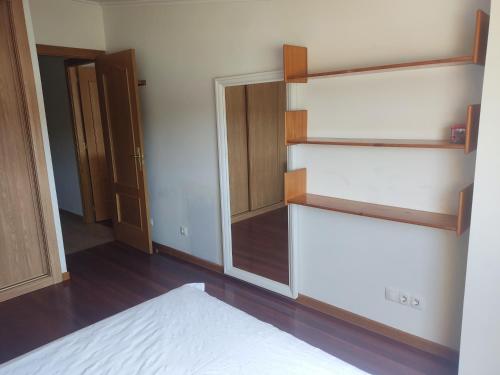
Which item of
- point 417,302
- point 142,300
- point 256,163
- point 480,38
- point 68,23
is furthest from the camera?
point 256,163

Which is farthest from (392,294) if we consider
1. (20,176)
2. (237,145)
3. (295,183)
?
(20,176)

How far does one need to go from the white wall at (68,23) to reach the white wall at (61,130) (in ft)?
3.90

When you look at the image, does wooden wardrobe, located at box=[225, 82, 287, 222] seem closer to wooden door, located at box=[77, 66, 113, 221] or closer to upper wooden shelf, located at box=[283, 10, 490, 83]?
wooden door, located at box=[77, 66, 113, 221]

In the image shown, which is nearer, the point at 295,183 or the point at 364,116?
the point at 364,116

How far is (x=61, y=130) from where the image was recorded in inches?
212

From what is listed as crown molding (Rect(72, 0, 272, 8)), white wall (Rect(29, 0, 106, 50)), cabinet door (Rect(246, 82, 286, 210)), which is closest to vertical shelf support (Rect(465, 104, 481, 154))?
crown molding (Rect(72, 0, 272, 8))

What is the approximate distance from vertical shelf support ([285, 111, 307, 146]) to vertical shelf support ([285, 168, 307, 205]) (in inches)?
9.0

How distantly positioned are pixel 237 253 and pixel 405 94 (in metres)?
2.34

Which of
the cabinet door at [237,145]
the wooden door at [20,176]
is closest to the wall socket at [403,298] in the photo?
the cabinet door at [237,145]

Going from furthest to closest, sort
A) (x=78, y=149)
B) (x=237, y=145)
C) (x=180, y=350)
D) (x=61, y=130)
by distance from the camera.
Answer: (x=61, y=130) → (x=78, y=149) → (x=237, y=145) → (x=180, y=350)

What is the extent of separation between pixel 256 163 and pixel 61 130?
277cm

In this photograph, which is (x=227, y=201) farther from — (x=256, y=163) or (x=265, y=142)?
(x=265, y=142)

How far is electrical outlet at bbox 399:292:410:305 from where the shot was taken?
7.88 feet

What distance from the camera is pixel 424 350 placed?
237cm
